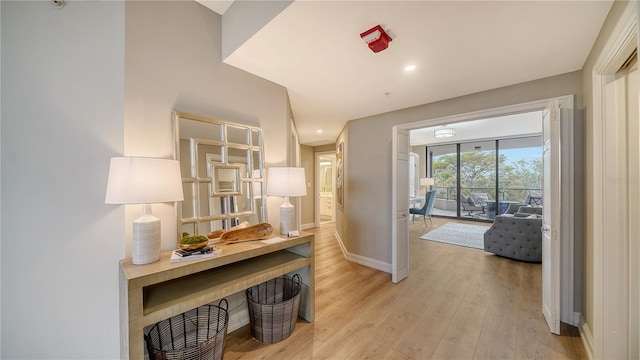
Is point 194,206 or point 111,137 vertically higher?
point 111,137

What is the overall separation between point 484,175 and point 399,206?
5.58 m

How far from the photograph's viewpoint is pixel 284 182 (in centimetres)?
198

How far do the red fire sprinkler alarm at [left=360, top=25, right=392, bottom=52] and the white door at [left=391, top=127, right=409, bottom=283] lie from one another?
5.07ft

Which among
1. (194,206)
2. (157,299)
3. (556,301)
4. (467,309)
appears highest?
(194,206)

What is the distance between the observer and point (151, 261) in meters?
1.38

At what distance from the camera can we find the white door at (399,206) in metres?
2.95

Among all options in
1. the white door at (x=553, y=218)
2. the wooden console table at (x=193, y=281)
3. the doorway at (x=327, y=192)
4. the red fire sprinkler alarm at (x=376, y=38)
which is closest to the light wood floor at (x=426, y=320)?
the white door at (x=553, y=218)

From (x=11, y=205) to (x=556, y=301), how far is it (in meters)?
3.89

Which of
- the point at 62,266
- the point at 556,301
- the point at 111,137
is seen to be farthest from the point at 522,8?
the point at 62,266

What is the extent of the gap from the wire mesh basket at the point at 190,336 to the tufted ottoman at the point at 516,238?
424 centimetres

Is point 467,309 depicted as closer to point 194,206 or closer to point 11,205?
point 194,206

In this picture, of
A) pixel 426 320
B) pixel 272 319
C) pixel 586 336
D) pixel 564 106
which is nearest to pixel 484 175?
pixel 564 106

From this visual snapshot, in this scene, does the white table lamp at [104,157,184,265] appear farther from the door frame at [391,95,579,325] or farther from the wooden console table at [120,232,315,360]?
the door frame at [391,95,579,325]

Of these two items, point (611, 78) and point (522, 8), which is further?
point (611, 78)
